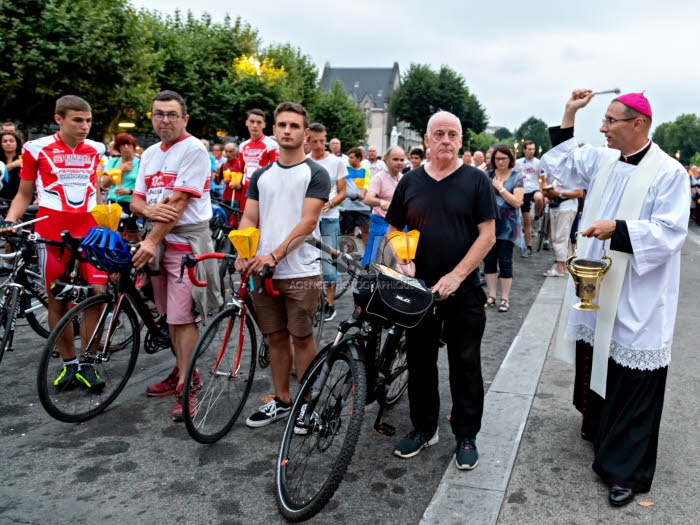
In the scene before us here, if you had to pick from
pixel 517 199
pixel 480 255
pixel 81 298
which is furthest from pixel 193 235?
pixel 517 199

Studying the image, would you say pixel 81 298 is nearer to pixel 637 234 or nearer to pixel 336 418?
pixel 336 418

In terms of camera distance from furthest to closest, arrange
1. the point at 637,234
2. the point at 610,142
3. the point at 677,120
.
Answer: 1. the point at 677,120
2. the point at 610,142
3. the point at 637,234

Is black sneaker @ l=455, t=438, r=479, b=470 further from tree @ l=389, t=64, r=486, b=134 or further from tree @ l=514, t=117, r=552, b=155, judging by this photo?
tree @ l=514, t=117, r=552, b=155

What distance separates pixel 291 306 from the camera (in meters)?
3.77

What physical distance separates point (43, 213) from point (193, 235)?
1.27 meters

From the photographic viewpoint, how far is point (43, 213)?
4492 millimetres

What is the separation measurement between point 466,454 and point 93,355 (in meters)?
2.46

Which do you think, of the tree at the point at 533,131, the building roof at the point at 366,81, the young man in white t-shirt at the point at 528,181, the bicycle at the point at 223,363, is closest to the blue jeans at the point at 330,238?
the bicycle at the point at 223,363

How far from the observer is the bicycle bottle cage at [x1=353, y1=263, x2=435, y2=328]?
112 inches

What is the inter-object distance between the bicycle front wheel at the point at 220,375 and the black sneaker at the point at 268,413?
0.11 metres

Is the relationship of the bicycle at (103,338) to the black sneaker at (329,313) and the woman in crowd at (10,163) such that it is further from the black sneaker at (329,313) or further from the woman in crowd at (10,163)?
the woman in crowd at (10,163)

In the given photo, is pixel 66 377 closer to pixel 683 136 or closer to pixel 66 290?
pixel 66 290

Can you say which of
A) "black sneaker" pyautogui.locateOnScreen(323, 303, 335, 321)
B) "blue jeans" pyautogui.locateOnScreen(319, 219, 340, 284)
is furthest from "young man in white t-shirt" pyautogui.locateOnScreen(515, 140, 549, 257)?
"black sneaker" pyautogui.locateOnScreen(323, 303, 335, 321)

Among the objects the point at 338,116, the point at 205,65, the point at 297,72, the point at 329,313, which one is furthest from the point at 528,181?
the point at 338,116
